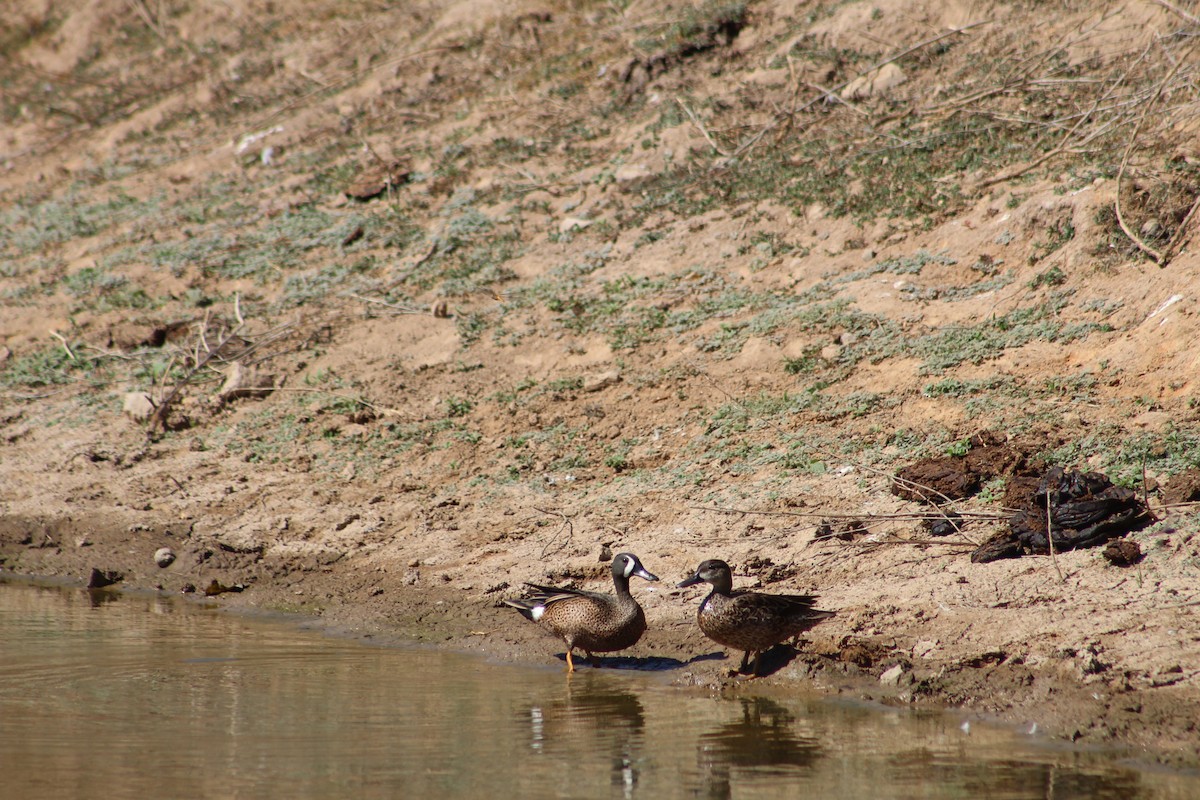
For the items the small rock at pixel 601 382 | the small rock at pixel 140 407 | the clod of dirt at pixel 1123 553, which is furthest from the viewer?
the small rock at pixel 140 407

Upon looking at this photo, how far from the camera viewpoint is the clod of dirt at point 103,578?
9.02 metres

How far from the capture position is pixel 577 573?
7.95m

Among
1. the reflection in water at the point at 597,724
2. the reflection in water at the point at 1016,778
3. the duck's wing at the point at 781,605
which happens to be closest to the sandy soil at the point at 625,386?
the duck's wing at the point at 781,605

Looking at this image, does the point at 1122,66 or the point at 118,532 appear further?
the point at 1122,66

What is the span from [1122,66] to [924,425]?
5.44m

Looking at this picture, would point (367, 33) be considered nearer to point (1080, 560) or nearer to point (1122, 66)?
point (1122, 66)

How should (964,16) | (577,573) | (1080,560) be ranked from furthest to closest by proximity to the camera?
(964,16) < (577,573) < (1080,560)

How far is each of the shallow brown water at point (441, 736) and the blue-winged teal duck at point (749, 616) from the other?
31 centimetres

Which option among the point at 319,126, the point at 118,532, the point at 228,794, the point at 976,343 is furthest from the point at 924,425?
the point at 319,126

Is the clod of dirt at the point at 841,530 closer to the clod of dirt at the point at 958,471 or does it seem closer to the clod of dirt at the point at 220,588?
the clod of dirt at the point at 958,471

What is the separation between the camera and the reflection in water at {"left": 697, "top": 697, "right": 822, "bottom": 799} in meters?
5.30

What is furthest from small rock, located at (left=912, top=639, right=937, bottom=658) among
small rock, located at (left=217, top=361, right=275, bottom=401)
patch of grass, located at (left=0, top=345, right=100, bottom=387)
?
patch of grass, located at (left=0, top=345, right=100, bottom=387)

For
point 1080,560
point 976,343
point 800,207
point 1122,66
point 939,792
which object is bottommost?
point 939,792

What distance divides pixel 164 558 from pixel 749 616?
4894 millimetres
